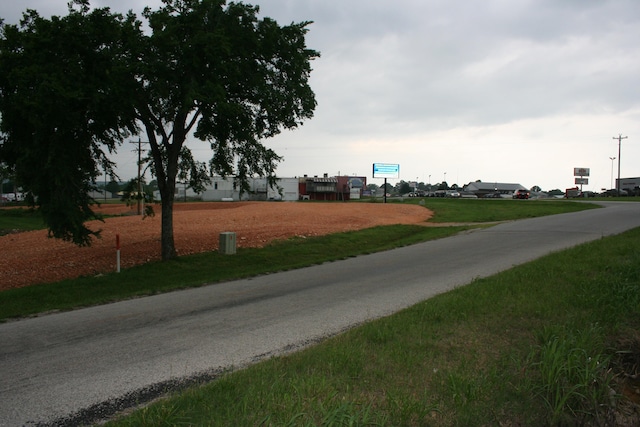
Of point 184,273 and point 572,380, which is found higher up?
point 572,380

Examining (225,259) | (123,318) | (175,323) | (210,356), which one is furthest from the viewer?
(225,259)

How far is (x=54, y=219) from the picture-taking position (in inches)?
526

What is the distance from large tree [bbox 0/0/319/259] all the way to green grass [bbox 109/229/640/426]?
914 cm

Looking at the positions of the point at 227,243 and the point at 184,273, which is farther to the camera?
the point at 227,243

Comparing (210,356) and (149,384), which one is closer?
(149,384)

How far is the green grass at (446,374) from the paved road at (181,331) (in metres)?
0.82

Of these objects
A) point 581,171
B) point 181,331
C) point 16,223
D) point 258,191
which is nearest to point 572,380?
point 181,331

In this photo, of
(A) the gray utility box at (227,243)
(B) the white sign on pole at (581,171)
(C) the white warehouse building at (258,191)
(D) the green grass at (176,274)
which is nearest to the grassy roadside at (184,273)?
(D) the green grass at (176,274)

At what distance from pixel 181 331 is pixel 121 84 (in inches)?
331

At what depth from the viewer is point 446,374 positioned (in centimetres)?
484

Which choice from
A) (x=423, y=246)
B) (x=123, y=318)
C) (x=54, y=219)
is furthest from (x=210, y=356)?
(x=423, y=246)

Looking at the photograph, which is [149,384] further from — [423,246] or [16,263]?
[16,263]

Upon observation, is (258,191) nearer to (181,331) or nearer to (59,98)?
(59,98)

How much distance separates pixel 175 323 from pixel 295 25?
11.5m
